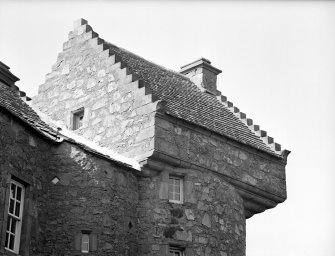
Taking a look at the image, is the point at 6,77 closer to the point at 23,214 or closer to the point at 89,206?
the point at 89,206

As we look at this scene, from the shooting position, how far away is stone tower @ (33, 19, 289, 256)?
2720 centimetres

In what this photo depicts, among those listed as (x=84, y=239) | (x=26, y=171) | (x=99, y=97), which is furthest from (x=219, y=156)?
(x=26, y=171)

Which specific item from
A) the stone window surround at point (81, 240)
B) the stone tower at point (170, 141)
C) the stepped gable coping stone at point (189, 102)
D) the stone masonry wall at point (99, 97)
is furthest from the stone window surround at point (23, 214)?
the stepped gable coping stone at point (189, 102)

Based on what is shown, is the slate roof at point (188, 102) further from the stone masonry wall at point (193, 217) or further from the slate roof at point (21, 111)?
the slate roof at point (21, 111)

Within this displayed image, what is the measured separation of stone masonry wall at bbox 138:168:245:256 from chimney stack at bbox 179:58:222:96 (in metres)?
5.30

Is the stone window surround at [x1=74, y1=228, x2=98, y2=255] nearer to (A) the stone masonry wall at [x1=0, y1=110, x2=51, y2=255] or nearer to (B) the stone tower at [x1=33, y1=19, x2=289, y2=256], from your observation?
(A) the stone masonry wall at [x1=0, y1=110, x2=51, y2=255]

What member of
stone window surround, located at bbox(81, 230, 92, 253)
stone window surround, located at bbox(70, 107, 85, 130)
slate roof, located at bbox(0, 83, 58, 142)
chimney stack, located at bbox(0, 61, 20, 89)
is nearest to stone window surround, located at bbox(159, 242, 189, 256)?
stone window surround, located at bbox(81, 230, 92, 253)

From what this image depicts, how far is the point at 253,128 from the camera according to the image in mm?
31766

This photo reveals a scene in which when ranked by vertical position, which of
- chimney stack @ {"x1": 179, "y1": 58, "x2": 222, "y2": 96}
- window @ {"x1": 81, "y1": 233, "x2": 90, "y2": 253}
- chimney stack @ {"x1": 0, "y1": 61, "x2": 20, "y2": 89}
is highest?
chimney stack @ {"x1": 179, "y1": 58, "x2": 222, "y2": 96}

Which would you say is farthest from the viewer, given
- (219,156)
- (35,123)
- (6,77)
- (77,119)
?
(77,119)

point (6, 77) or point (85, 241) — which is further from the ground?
point (6, 77)

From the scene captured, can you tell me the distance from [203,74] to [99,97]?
5.08 metres

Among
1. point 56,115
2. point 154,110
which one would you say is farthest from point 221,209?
point 56,115

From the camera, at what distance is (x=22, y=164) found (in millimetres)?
24750
